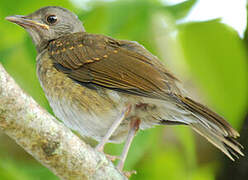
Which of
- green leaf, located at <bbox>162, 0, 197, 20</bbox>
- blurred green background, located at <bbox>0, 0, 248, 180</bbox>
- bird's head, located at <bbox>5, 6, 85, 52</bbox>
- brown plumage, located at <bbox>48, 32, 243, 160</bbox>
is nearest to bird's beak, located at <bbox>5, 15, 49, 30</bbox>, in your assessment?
bird's head, located at <bbox>5, 6, 85, 52</bbox>

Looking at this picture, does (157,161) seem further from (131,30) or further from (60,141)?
(60,141)

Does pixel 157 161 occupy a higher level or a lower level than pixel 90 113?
lower

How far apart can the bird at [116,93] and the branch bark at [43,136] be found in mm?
682

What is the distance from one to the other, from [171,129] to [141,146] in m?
1.49

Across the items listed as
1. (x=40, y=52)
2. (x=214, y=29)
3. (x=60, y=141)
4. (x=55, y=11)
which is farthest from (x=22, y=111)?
(x=55, y=11)

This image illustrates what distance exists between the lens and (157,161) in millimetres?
4422

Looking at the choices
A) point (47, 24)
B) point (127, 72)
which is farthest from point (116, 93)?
point (47, 24)

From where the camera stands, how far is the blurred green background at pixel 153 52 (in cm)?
318

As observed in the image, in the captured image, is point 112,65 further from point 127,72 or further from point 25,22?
point 25,22

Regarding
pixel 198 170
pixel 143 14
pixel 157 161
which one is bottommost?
pixel 198 170

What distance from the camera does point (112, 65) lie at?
3363 millimetres

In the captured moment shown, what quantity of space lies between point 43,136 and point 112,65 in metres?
1.19

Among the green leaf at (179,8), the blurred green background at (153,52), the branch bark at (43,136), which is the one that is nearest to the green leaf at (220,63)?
the blurred green background at (153,52)

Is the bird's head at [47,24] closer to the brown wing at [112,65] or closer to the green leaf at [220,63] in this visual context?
the brown wing at [112,65]
